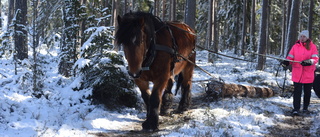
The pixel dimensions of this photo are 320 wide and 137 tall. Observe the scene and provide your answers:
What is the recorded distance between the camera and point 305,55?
6277 millimetres

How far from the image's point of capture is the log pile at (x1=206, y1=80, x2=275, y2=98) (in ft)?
24.6

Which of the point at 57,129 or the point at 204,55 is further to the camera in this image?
the point at 204,55

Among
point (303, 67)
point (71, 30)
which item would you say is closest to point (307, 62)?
point (303, 67)

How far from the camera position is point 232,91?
7816mm

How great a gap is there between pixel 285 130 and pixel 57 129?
14.7 feet

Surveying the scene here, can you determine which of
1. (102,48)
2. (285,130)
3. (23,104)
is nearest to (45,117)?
(23,104)

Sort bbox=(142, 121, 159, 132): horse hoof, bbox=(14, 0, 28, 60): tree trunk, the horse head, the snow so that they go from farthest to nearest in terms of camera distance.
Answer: bbox=(14, 0, 28, 60): tree trunk < bbox=(142, 121, 159, 132): horse hoof < the snow < the horse head

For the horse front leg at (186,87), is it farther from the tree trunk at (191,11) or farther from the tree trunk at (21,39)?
the tree trunk at (21,39)

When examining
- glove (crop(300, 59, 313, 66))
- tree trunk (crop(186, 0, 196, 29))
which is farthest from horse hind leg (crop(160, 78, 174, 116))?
tree trunk (crop(186, 0, 196, 29))

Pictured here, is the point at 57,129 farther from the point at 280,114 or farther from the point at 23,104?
the point at 280,114

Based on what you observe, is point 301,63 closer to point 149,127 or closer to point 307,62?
point 307,62

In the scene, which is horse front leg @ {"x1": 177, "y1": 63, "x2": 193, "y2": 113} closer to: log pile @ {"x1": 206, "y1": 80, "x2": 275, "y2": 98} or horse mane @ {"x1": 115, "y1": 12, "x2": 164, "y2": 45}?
log pile @ {"x1": 206, "y1": 80, "x2": 275, "y2": 98}

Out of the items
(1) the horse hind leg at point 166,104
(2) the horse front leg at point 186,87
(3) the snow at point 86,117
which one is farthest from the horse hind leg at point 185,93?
(1) the horse hind leg at point 166,104

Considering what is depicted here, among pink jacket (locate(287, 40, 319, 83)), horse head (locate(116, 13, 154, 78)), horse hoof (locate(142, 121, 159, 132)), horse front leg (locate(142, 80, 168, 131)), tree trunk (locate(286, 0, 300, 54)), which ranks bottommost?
horse hoof (locate(142, 121, 159, 132))
